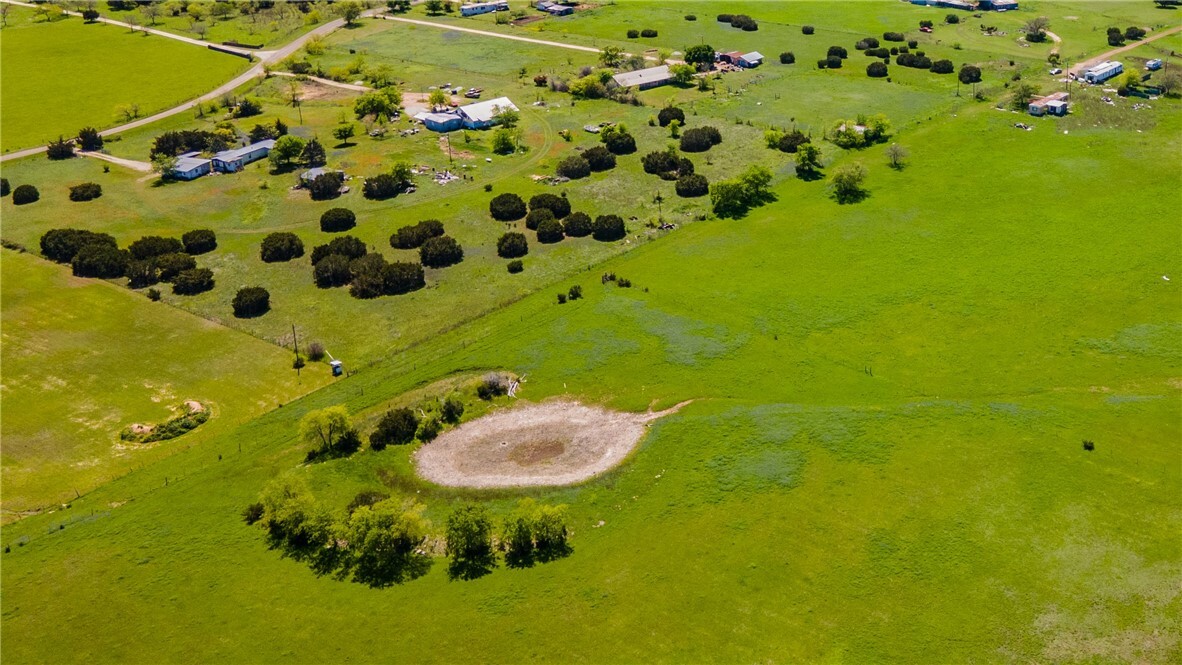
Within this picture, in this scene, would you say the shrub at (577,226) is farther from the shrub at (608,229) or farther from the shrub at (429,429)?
the shrub at (429,429)

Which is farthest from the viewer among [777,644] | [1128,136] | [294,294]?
[1128,136]

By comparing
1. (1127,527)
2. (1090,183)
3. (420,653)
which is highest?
(1090,183)

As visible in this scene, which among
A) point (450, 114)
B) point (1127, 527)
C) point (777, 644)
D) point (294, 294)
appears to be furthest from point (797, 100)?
point (777, 644)

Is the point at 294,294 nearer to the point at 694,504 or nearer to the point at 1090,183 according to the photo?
the point at 694,504

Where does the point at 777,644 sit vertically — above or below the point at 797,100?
below

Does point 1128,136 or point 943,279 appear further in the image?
point 1128,136

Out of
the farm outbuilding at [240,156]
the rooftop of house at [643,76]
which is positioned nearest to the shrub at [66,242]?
the farm outbuilding at [240,156]
